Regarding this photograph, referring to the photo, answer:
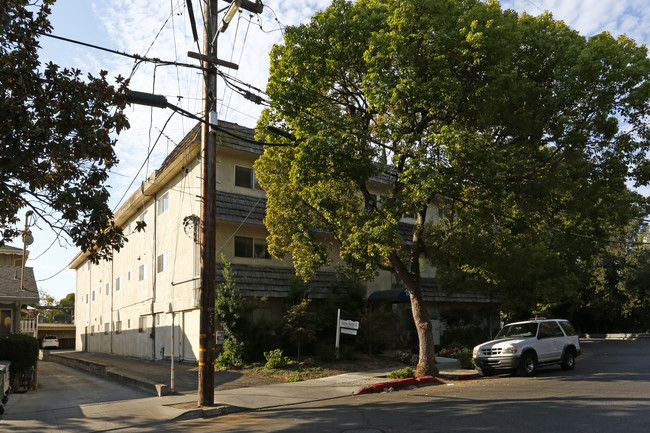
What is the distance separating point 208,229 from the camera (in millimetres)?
13180

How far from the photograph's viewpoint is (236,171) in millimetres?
23734

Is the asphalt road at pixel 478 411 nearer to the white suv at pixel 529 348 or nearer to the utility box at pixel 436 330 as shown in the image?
the white suv at pixel 529 348

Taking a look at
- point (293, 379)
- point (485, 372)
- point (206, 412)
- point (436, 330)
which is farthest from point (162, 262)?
point (485, 372)

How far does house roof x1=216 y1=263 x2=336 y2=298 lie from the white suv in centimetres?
804

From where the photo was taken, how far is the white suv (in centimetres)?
1689

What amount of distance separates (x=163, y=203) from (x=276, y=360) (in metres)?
11.9

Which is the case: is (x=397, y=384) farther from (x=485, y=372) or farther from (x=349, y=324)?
(x=349, y=324)

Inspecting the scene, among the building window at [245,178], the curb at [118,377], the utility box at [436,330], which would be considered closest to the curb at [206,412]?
the curb at [118,377]

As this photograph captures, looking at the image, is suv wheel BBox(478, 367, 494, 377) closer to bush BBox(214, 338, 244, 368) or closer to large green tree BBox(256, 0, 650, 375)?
large green tree BBox(256, 0, 650, 375)

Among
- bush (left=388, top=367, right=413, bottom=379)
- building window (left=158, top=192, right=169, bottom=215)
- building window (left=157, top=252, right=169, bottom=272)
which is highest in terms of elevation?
building window (left=158, top=192, right=169, bottom=215)

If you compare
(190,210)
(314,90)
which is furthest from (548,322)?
(190,210)

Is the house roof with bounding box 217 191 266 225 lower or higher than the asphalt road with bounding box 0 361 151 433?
higher

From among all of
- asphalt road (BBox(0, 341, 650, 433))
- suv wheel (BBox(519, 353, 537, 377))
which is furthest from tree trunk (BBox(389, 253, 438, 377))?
suv wheel (BBox(519, 353, 537, 377))

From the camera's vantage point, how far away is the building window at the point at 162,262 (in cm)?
2608
